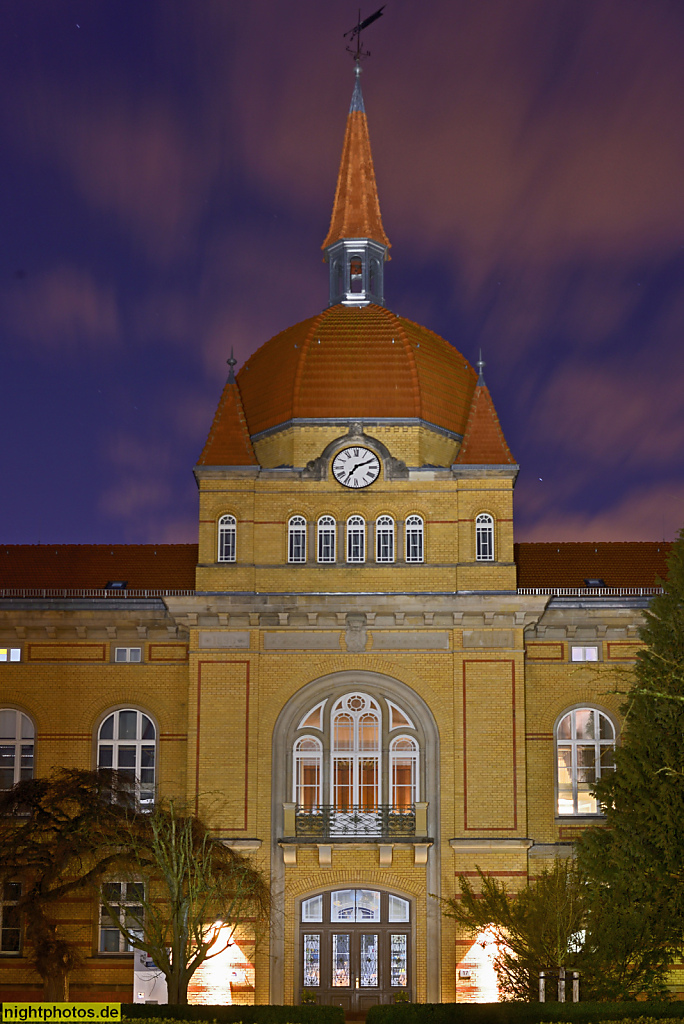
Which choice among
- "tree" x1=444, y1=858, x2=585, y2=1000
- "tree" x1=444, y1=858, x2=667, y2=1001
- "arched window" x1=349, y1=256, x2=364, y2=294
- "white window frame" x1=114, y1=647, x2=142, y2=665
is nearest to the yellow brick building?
"white window frame" x1=114, y1=647, x2=142, y2=665

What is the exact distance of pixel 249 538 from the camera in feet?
126

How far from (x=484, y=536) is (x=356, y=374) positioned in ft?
19.9

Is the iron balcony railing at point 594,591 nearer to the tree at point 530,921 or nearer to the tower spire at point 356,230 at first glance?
the tree at point 530,921

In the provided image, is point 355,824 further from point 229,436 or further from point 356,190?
point 356,190

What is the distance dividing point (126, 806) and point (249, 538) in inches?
328

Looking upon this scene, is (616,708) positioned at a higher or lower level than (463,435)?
lower

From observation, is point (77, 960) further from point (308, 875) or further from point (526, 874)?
point (526, 874)

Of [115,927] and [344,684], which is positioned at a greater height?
[344,684]

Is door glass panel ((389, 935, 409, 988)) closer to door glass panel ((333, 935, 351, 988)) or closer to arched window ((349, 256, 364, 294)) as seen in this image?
door glass panel ((333, 935, 351, 988))

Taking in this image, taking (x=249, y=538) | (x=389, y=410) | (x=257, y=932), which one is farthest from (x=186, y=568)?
(x=257, y=932)

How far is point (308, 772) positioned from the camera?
37.8 meters

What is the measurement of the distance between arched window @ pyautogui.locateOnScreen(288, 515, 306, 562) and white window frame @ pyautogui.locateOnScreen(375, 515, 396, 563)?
6.68 feet

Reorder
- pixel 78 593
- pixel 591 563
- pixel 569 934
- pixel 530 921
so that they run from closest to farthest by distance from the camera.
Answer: pixel 569 934 < pixel 530 921 < pixel 78 593 < pixel 591 563

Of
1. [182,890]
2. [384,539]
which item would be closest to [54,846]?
[182,890]
